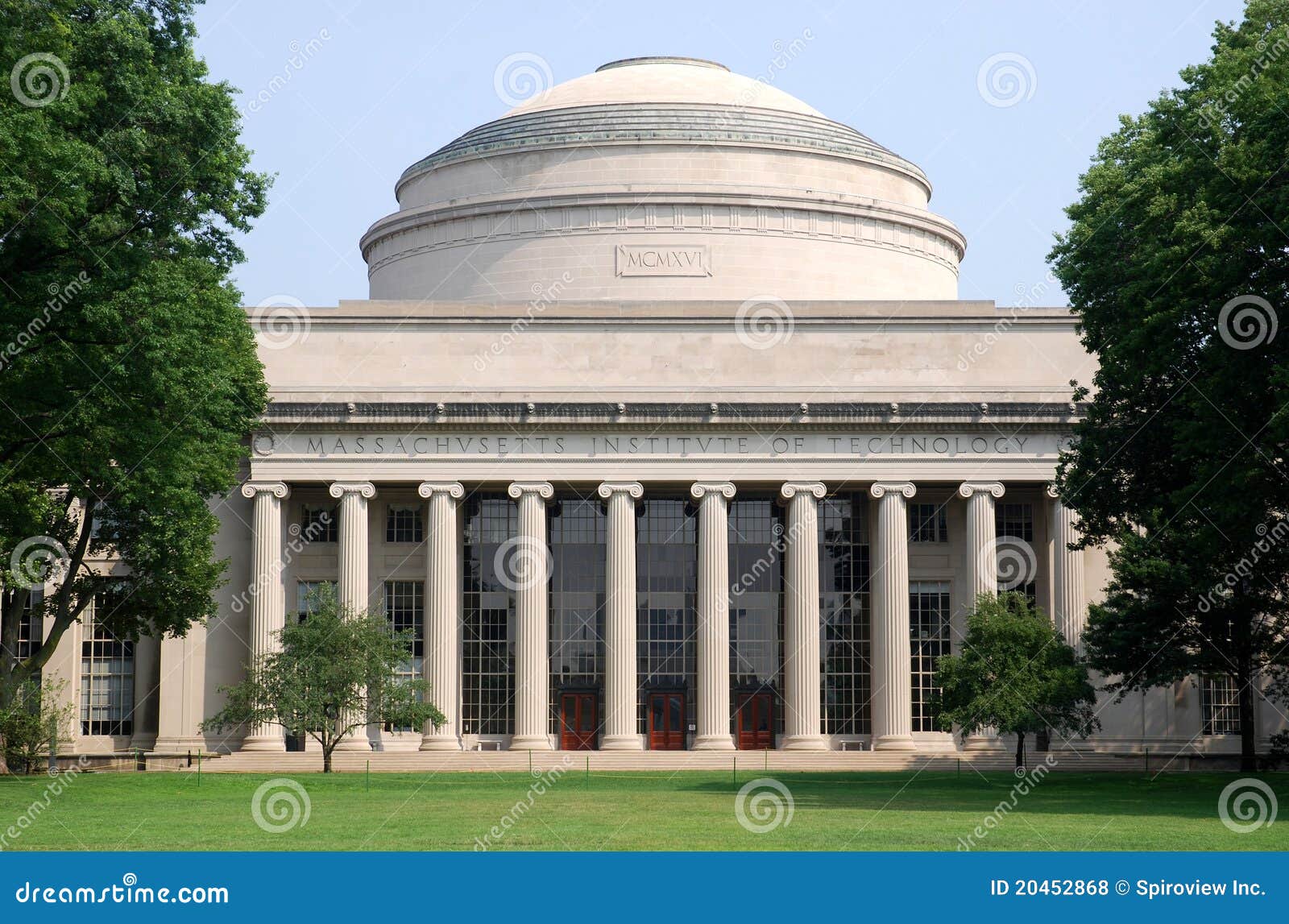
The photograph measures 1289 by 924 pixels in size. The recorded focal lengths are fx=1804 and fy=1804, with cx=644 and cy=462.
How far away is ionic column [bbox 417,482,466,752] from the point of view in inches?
2645

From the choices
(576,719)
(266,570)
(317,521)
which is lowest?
(576,719)

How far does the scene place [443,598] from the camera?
6775 centimetres

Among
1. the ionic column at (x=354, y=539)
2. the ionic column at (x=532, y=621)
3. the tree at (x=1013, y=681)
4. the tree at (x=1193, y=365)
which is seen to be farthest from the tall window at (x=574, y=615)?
the tree at (x=1193, y=365)

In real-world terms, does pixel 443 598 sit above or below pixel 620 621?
above

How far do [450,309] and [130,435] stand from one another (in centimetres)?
3093

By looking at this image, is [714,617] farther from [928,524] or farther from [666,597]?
[928,524]

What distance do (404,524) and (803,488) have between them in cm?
1593

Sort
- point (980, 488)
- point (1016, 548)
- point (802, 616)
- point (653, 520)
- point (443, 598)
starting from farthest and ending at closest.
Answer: point (653, 520) < point (1016, 548) < point (980, 488) < point (443, 598) < point (802, 616)

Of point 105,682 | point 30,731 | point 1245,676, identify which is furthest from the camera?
point 105,682

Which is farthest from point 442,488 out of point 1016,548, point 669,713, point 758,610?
point 1016,548

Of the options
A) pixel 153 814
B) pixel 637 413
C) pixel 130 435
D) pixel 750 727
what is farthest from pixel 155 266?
pixel 750 727

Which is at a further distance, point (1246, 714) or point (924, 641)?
point (924, 641)

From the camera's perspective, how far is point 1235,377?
3916 cm

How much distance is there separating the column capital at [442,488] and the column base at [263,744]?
10429mm
